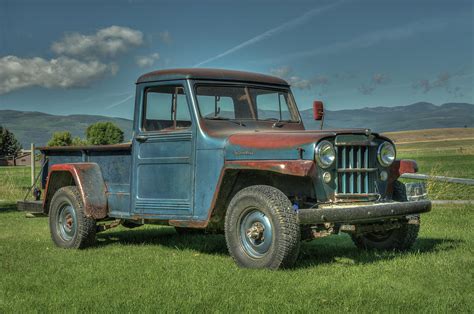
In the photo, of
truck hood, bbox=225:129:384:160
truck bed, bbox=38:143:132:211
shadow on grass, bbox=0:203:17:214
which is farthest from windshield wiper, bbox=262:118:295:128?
shadow on grass, bbox=0:203:17:214

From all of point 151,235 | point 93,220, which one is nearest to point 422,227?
point 151,235

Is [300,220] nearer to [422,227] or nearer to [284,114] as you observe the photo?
[284,114]

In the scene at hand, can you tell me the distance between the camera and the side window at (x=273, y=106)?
26.3 feet

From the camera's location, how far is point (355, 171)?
667cm

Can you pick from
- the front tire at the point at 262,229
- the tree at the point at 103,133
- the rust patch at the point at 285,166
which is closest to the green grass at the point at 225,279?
the front tire at the point at 262,229

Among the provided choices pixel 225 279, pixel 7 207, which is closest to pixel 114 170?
pixel 225 279

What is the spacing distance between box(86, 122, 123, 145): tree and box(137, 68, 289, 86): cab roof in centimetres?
10029

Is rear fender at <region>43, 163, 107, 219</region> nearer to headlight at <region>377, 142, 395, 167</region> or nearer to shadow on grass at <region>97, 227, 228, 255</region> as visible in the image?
shadow on grass at <region>97, 227, 228, 255</region>

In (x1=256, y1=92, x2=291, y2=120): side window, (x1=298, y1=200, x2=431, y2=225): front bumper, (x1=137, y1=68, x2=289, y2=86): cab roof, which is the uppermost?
(x1=137, y1=68, x2=289, y2=86): cab roof

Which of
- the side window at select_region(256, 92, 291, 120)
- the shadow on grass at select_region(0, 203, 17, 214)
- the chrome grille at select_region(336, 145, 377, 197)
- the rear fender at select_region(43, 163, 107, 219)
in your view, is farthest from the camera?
the shadow on grass at select_region(0, 203, 17, 214)

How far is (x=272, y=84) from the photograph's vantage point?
8188 millimetres

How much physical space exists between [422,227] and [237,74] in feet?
13.2

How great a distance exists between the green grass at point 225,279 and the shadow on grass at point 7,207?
20.8 feet

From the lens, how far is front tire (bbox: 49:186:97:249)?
8.49 m
